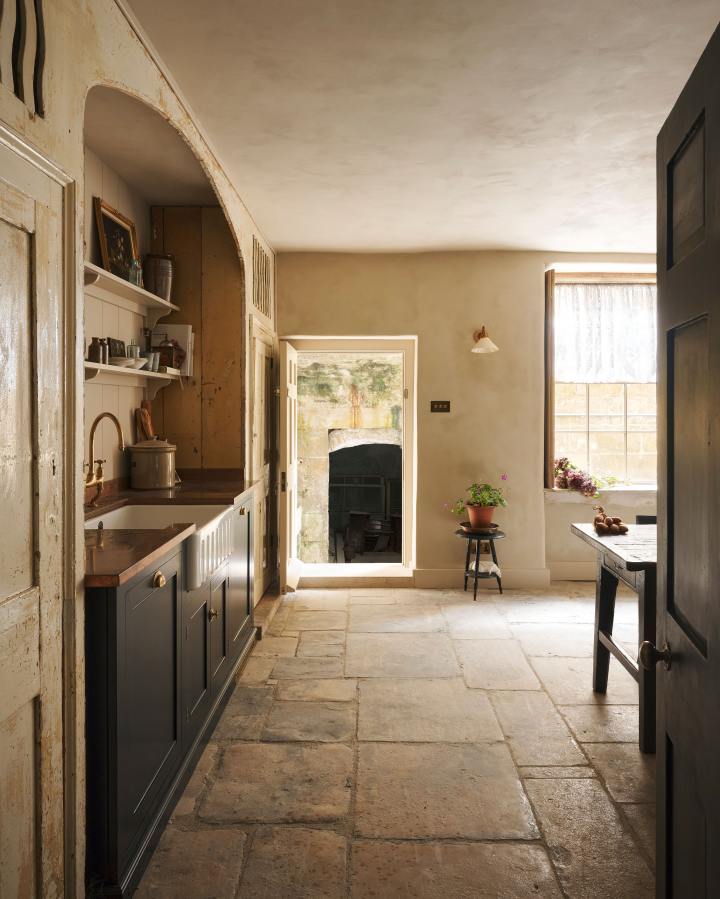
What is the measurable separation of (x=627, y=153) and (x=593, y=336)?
2699 millimetres

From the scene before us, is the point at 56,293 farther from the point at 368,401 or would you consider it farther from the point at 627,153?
the point at 368,401

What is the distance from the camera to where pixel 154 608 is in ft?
7.97

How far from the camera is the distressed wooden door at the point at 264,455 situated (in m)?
5.25

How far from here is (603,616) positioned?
377cm

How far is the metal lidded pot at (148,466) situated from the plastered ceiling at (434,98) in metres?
1.68

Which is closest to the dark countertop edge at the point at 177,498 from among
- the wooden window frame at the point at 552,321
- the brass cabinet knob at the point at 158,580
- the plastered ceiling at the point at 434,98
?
the brass cabinet knob at the point at 158,580

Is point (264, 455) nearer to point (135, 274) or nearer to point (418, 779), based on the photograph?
point (135, 274)

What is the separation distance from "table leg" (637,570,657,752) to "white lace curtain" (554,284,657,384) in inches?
140

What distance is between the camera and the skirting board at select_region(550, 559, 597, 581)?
6434 millimetres

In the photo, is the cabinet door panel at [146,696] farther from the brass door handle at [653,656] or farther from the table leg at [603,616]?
the table leg at [603,616]

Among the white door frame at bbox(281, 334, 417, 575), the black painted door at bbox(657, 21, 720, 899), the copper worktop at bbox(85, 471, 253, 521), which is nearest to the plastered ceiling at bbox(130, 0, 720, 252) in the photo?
the black painted door at bbox(657, 21, 720, 899)

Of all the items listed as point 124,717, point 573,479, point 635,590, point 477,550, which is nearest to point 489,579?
point 477,550

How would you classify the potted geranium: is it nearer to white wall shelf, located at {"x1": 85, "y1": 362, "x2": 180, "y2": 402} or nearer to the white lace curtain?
the white lace curtain

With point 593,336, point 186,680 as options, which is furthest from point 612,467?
point 186,680
